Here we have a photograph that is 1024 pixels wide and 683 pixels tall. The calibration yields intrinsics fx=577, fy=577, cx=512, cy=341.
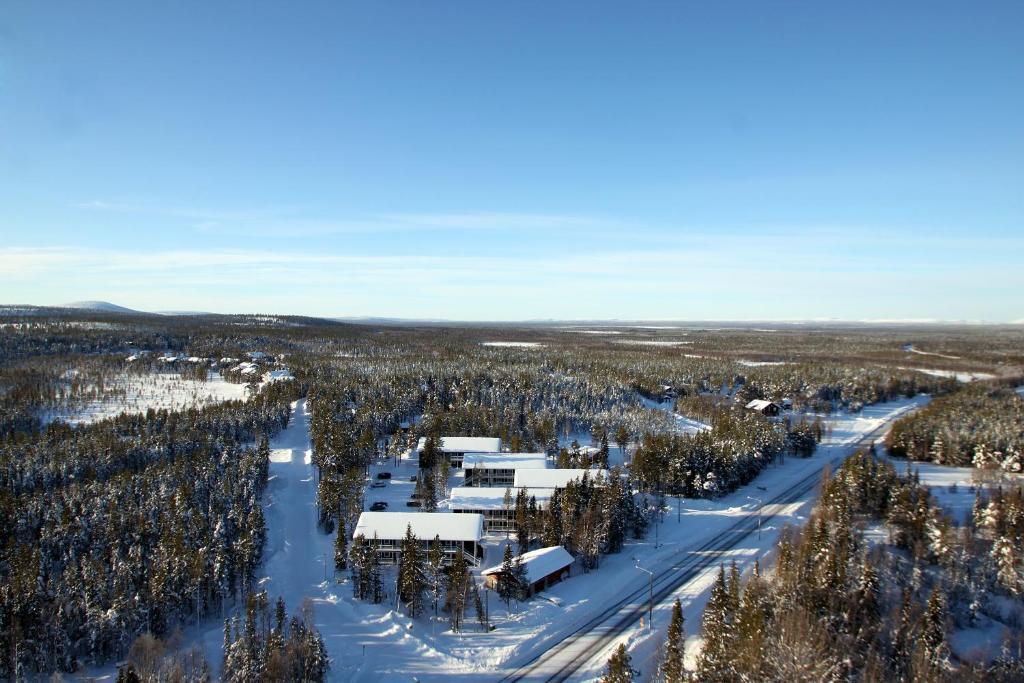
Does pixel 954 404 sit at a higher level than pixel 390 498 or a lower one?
higher

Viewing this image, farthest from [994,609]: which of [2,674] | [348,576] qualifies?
[2,674]

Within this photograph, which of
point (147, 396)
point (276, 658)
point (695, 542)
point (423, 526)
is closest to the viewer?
point (276, 658)

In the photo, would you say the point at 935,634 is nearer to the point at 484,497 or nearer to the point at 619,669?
the point at 619,669

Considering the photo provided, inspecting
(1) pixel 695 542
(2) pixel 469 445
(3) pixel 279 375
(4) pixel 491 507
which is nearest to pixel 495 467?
(2) pixel 469 445

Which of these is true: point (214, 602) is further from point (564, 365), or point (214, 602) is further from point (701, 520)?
point (564, 365)

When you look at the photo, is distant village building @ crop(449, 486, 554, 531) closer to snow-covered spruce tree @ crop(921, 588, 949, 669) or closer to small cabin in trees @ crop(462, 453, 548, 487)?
small cabin in trees @ crop(462, 453, 548, 487)

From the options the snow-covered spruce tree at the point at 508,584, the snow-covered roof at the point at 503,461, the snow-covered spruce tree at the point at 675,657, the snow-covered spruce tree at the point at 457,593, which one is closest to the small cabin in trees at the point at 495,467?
the snow-covered roof at the point at 503,461
